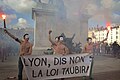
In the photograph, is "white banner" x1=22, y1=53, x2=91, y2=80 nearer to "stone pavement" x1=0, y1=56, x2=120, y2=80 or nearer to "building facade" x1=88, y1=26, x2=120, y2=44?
"stone pavement" x1=0, y1=56, x2=120, y2=80

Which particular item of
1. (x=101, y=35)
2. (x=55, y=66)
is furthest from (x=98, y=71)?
(x=101, y=35)

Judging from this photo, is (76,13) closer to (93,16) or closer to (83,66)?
(93,16)

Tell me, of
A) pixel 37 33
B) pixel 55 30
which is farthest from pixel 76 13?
pixel 37 33

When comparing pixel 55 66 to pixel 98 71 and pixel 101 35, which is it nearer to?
pixel 98 71

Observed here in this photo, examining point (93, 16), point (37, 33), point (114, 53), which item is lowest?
point (114, 53)

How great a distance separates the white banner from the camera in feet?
16.8

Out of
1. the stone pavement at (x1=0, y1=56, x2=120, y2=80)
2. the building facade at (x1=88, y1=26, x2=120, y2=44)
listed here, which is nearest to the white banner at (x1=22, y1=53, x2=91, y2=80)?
the stone pavement at (x1=0, y1=56, x2=120, y2=80)

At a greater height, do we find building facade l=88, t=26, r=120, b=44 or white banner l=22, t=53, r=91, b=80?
building facade l=88, t=26, r=120, b=44

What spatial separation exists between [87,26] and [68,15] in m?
1.89

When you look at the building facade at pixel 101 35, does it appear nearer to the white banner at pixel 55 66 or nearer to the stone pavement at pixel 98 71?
the stone pavement at pixel 98 71

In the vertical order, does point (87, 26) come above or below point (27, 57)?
above

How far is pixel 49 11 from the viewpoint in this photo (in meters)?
14.6

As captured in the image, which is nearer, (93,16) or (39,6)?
(39,6)

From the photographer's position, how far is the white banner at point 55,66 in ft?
16.8
